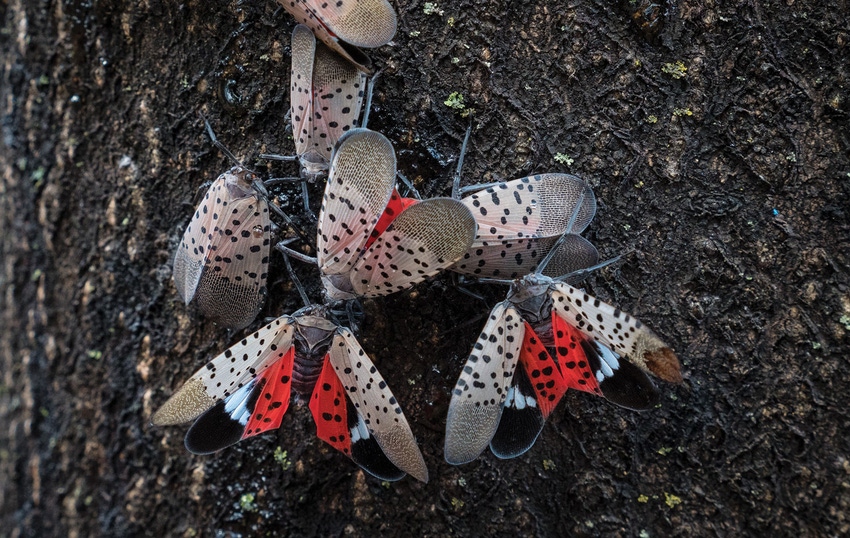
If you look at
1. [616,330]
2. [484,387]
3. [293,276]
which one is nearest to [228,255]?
[293,276]

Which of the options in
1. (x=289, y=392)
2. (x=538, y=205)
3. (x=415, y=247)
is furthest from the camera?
(x=289, y=392)

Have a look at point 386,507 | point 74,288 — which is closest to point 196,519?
point 386,507

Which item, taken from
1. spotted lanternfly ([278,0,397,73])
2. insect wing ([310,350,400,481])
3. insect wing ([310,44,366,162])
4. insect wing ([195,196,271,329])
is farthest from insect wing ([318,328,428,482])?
spotted lanternfly ([278,0,397,73])

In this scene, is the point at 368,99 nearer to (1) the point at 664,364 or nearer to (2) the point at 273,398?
(2) the point at 273,398

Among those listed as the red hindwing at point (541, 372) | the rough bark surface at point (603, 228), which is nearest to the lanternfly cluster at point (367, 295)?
the red hindwing at point (541, 372)

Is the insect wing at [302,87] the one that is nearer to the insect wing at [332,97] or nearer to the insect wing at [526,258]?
the insect wing at [332,97]

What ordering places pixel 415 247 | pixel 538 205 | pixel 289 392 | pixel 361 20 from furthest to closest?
pixel 289 392
pixel 538 205
pixel 361 20
pixel 415 247
